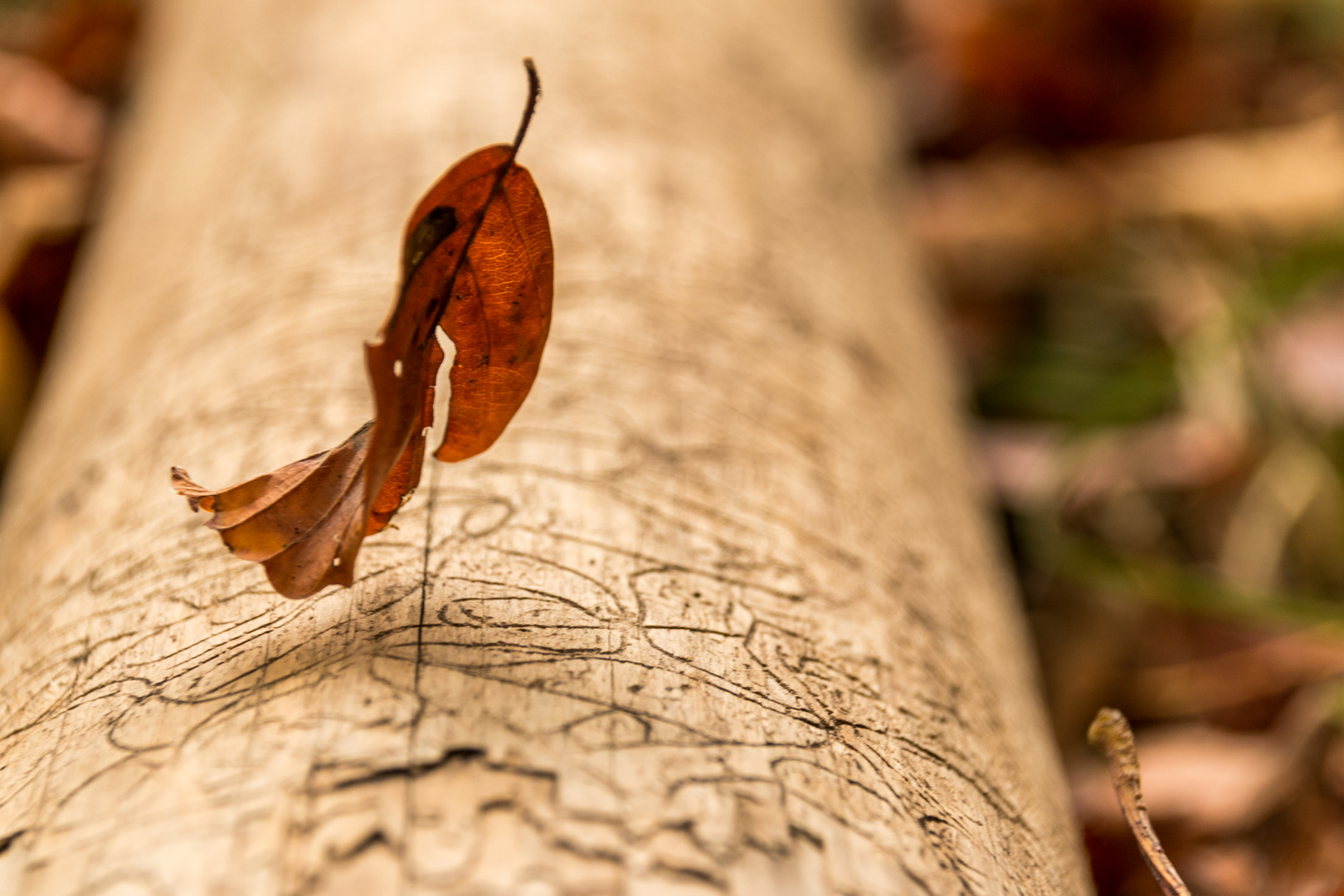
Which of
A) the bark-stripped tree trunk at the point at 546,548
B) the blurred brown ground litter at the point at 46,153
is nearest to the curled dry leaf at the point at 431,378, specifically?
the bark-stripped tree trunk at the point at 546,548

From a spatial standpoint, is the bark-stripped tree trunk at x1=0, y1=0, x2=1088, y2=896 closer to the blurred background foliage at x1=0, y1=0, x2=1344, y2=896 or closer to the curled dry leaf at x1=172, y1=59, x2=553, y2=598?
the curled dry leaf at x1=172, y1=59, x2=553, y2=598

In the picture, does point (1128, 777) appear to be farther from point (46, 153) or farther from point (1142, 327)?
point (46, 153)

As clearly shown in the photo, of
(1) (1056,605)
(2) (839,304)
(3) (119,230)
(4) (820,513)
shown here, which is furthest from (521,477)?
(1) (1056,605)

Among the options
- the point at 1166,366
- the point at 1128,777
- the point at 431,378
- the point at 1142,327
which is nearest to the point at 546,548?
the point at 431,378

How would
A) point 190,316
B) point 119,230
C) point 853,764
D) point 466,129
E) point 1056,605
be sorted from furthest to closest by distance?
point 1056,605 < point 119,230 < point 466,129 < point 190,316 < point 853,764

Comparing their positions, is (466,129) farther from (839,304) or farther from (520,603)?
(520,603)

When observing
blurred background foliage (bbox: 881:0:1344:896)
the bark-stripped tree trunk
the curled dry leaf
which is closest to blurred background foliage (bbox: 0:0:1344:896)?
blurred background foliage (bbox: 881:0:1344:896)

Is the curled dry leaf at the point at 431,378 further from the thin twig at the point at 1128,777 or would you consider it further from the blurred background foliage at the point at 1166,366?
the blurred background foliage at the point at 1166,366
